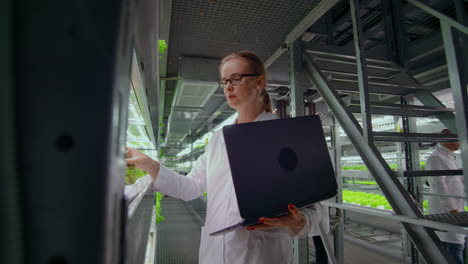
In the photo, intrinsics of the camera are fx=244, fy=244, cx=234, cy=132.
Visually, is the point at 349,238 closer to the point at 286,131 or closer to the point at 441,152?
the point at 441,152

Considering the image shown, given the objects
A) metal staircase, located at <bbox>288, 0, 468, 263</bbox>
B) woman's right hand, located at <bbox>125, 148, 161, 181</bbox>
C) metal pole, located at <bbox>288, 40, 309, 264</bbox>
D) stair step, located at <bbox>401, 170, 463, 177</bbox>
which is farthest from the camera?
metal pole, located at <bbox>288, 40, 309, 264</bbox>

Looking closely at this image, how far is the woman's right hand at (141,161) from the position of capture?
105 centimetres

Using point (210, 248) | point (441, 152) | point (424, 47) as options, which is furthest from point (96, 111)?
point (441, 152)

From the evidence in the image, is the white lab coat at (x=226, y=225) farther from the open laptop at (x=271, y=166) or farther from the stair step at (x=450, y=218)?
the stair step at (x=450, y=218)

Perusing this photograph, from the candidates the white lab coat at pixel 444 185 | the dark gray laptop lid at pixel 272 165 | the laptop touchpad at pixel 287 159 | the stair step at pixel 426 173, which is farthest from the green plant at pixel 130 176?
the white lab coat at pixel 444 185

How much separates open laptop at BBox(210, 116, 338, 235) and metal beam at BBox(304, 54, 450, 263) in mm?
1231

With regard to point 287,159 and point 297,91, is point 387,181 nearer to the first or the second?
point 297,91

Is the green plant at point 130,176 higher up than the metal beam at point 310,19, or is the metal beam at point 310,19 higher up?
the metal beam at point 310,19

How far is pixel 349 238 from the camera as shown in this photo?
5.59 m

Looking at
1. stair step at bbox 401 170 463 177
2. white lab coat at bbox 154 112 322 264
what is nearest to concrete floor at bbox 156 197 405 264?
stair step at bbox 401 170 463 177

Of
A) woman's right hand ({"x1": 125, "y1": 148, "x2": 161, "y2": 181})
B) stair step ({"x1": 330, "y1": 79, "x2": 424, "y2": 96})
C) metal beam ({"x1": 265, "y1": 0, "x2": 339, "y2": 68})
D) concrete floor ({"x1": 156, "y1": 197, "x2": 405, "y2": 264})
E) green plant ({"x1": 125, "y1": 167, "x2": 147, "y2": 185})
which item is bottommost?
concrete floor ({"x1": 156, "y1": 197, "x2": 405, "y2": 264})

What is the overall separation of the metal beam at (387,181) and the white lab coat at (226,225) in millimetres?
908

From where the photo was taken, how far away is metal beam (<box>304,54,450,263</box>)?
62.6 inches

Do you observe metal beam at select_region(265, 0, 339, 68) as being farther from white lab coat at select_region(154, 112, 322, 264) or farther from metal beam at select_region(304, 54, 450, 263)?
white lab coat at select_region(154, 112, 322, 264)
